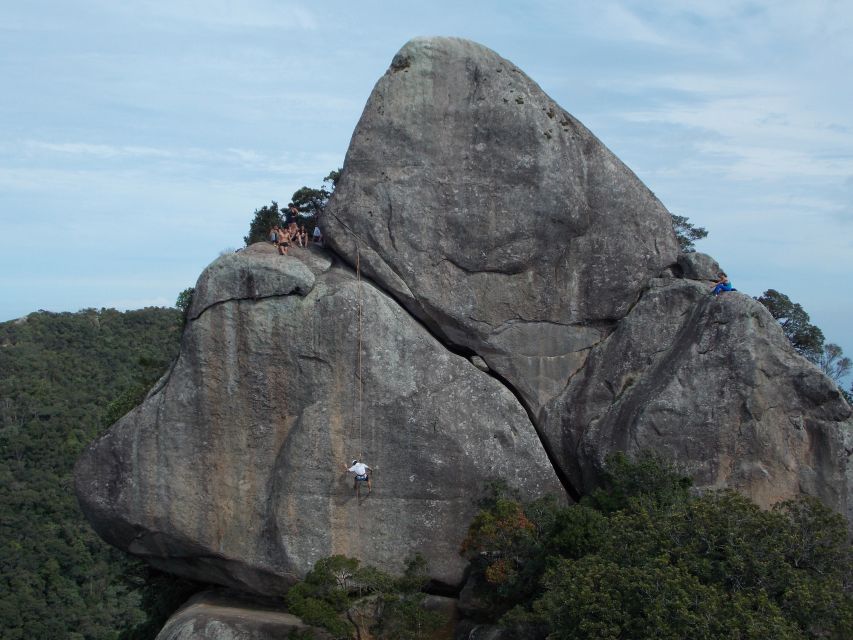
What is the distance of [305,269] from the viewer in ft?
76.0

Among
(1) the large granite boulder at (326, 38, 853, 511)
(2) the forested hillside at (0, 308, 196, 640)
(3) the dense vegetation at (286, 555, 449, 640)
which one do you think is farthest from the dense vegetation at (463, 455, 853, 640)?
(2) the forested hillside at (0, 308, 196, 640)

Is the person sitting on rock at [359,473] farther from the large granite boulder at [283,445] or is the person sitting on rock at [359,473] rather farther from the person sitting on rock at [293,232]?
the person sitting on rock at [293,232]

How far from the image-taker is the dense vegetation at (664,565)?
1627cm

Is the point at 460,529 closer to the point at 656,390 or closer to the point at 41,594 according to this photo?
the point at 656,390

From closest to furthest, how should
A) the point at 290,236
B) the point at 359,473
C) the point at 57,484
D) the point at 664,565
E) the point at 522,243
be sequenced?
the point at 664,565, the point at 359,473, the point at 522,243, the point at 290,236, the point at 57,484

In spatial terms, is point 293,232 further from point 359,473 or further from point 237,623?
point 237,623

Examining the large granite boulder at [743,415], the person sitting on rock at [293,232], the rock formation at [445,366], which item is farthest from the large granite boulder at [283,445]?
the large granite boulder at [743,415]

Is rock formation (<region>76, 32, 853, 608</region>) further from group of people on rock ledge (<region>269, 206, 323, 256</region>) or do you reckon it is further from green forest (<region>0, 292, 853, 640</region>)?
green forest (<region>0, 292, 853, 640</region>)

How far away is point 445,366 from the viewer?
23281 millimetres

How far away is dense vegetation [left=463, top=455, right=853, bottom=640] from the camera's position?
1627cm

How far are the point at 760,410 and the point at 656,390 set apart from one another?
205 centimetres

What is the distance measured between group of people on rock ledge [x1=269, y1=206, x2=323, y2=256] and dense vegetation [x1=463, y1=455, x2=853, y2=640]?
290 inches

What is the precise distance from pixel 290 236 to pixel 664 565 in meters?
11.5

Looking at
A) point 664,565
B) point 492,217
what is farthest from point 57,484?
point 664,565
